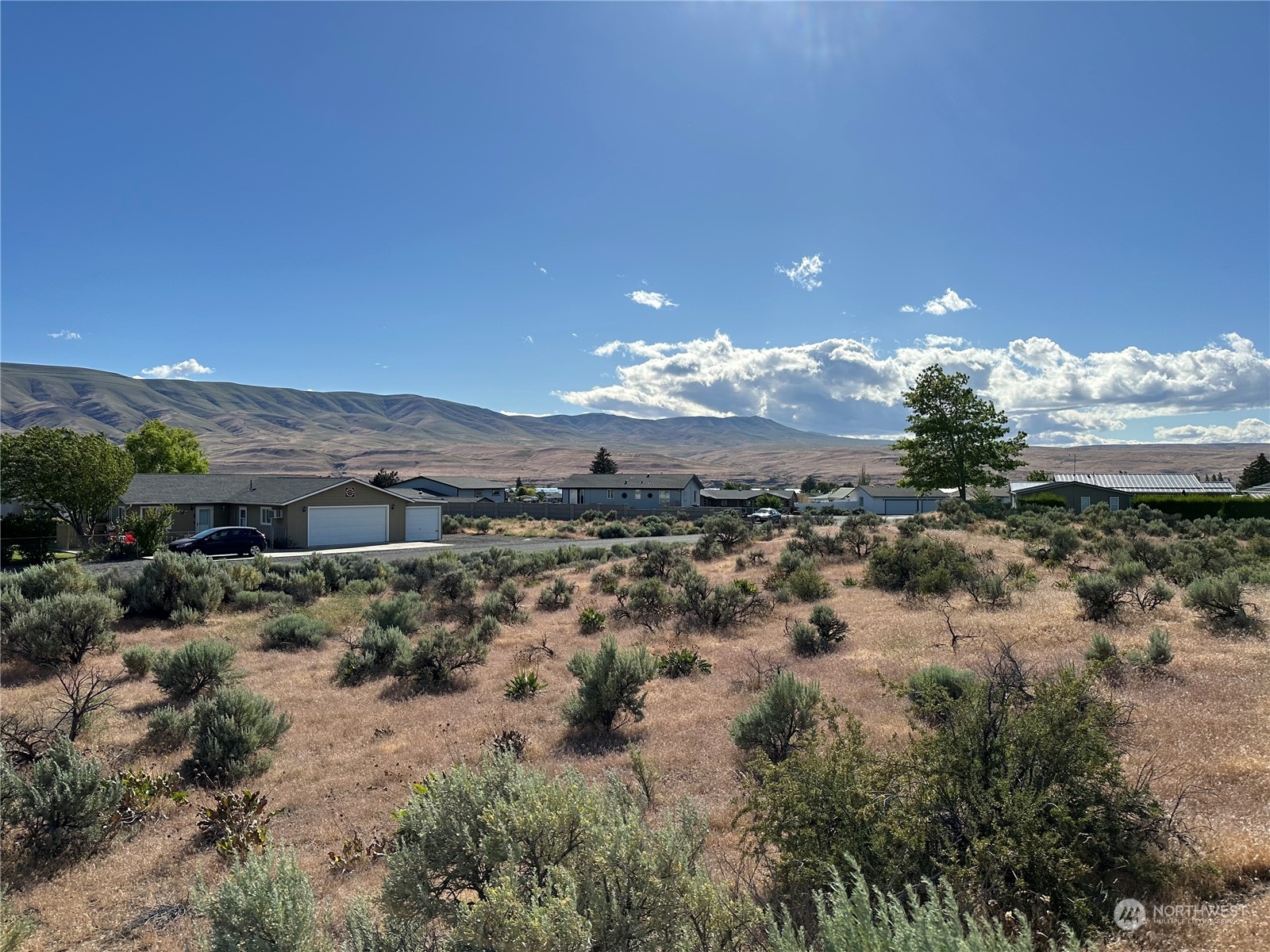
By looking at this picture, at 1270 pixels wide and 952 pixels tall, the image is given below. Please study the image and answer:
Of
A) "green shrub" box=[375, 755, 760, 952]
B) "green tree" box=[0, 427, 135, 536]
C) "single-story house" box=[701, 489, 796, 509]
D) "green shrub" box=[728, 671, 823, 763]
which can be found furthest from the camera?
"single-story house" box=[701, 489, 796, 509]

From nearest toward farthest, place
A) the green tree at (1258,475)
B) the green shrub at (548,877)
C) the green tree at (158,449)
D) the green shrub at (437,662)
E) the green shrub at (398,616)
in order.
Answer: the green shrub at (548,877), the green shrub at (437,662), the green shrub at (398,616), the green tree at (158,449), the green tree at (1258,475)

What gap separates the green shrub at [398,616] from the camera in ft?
45.9

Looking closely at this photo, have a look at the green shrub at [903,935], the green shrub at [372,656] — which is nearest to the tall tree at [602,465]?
the green shrub at [372,656]

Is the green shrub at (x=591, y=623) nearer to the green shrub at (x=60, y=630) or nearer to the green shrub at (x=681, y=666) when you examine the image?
the green shrub at (x=681, y=666)

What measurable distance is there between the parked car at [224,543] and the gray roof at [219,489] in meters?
4.36

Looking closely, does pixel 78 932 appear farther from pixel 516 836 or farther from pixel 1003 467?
pixel 1003 467

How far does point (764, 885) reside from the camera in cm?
437

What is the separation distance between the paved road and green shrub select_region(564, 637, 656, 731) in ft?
62.0

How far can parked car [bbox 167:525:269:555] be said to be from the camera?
27.8 meters

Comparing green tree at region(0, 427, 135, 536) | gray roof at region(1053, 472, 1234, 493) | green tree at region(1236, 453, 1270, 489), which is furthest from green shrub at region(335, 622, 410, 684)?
green tree at region(1236, 453, 1270, 489)

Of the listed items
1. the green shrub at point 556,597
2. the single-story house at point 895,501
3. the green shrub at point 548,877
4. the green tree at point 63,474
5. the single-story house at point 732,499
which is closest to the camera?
the green shrub at point 548,877

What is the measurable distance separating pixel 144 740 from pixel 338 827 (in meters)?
4.17

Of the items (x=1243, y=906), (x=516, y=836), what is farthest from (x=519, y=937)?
(x=1243, y=906)

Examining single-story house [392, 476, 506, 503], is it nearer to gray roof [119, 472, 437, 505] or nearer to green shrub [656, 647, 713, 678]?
gray roof [119, 472, 437, 505]
